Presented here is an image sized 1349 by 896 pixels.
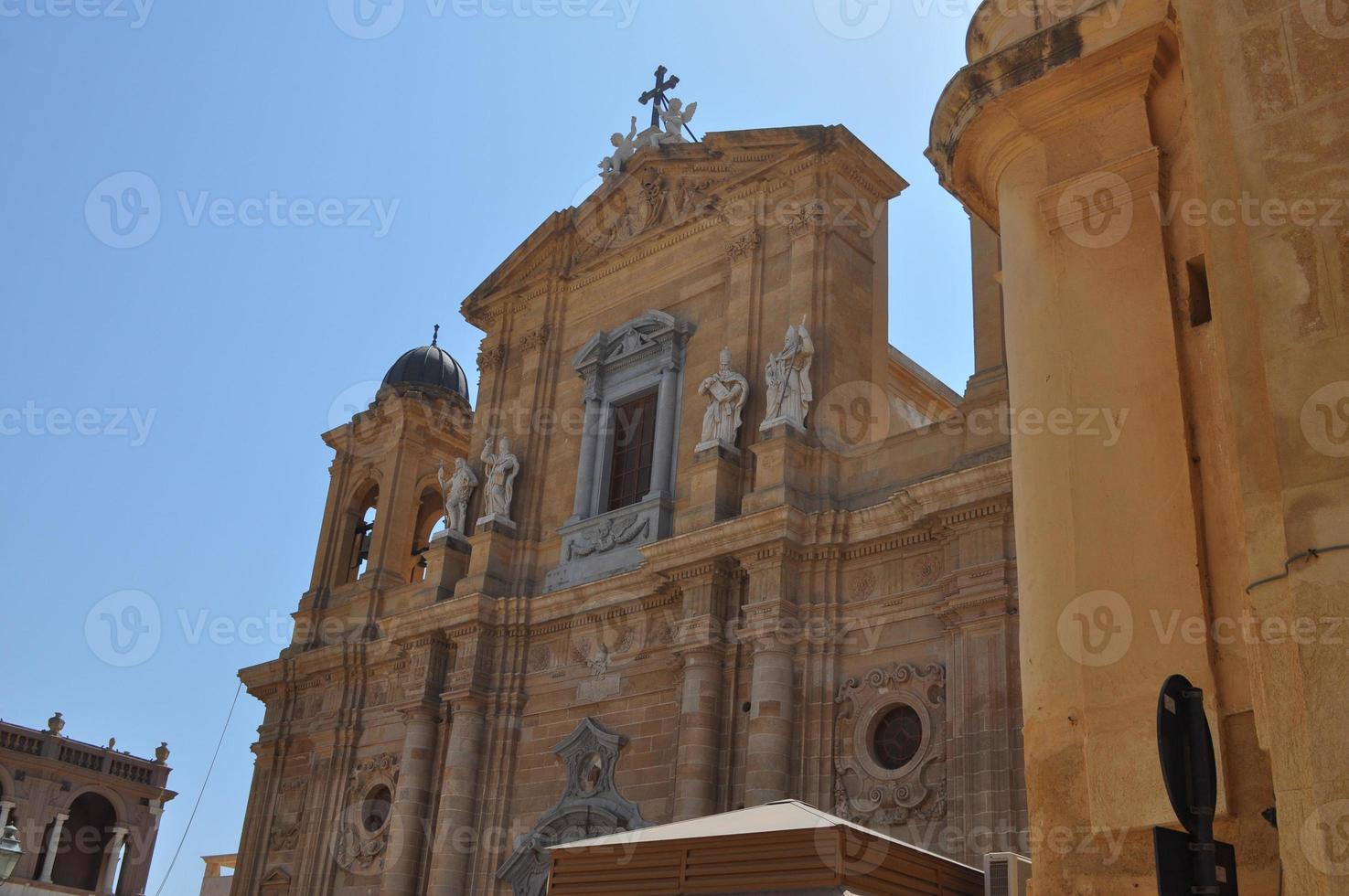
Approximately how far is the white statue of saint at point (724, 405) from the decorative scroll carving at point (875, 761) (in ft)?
13.3

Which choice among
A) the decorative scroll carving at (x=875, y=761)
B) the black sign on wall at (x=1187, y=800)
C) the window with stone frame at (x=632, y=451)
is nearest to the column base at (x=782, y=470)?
the decorative scroll carving at (x=875, y=761)

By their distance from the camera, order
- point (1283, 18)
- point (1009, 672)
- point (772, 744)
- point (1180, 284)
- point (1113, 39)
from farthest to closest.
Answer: point (772, 744) → point (1009, 672) → point (1113, 39) → point (1180, 284) → point (1283, 18)

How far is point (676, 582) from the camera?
17234 millimetres

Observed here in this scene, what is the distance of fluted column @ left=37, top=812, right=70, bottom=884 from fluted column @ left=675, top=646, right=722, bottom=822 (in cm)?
2505

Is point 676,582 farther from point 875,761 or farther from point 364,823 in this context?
point 364,823

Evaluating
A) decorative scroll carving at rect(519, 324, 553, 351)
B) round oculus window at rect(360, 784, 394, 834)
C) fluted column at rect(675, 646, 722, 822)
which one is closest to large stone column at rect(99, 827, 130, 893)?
round oculus window at rect(360, 784, 394, 834)

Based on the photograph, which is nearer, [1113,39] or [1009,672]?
[1113,39]

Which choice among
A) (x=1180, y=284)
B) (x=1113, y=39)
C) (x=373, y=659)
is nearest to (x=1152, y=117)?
(x=1113, y=39)

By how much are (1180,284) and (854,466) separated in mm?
9574

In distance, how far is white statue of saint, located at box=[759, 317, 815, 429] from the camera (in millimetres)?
17234

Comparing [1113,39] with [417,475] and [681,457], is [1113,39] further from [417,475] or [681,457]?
[417,475]

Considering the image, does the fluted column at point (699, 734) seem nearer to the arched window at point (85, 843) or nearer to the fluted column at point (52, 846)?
the fluted column at point (52, 846)

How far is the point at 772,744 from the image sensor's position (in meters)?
15.1

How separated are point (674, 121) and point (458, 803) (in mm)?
11261
